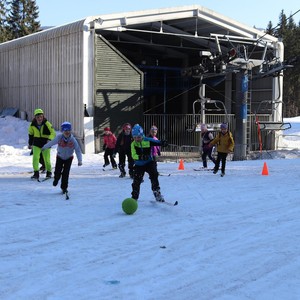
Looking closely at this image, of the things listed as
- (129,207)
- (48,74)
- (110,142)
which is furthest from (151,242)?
(48,74)

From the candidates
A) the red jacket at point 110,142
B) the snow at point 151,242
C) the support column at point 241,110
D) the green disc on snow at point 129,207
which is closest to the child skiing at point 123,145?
the snow at point 151,242

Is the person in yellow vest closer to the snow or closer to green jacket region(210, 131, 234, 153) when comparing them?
the snow

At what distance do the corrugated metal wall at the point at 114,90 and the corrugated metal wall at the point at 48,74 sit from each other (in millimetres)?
848

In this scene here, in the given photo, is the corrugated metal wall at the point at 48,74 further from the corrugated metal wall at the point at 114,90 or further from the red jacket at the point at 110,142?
A: the red jacket at the point at 110,142

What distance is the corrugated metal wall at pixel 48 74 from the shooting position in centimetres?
2273

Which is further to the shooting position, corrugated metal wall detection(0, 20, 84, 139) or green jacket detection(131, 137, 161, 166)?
corrugated metal wall detection(0, 20, 84, 139)

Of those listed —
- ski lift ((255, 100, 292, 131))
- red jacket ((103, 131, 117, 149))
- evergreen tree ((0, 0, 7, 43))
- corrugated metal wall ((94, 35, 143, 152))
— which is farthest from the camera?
evergreen tree ((0, 0, 7, 43))

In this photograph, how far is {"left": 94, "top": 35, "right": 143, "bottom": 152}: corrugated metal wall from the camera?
22625mm

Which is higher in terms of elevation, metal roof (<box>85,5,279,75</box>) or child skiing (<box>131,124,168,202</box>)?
metal roof (<box>85,5,279,75</box>)

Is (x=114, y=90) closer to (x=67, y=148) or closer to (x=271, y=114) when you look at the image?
(x=271, y=114)

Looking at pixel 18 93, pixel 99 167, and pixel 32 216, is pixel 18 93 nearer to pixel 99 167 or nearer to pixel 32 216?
pixel 99 167

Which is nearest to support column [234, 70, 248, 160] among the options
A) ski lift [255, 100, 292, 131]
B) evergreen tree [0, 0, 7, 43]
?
ski lift [255, 100, 292, 131]

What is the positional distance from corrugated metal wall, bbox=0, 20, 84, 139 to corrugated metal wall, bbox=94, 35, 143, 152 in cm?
85

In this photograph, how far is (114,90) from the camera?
23234mm
